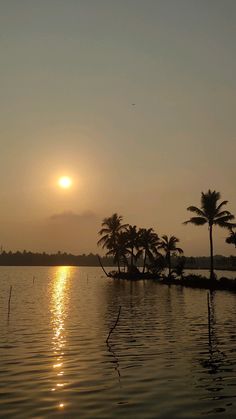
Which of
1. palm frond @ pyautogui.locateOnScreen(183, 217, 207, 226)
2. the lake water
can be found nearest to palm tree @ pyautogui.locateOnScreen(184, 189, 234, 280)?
palm frond @ pyautogui.locateOnScreen(183, 217, 207, 226)

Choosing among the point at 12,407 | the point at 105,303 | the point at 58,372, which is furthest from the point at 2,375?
the point at 105,303

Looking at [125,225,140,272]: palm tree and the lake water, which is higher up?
[125,225,140,272]: palm tree

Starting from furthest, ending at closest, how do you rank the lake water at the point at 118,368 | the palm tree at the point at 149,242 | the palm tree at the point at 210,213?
1. the palm tree at the point at 149,242
2. the palm tree at the point at 210,213
3. the lake water at the point at 118,368

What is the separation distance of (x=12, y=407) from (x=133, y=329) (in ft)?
53.0

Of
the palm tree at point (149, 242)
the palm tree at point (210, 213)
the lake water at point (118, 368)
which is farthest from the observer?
the palm tree at point (149, 242)

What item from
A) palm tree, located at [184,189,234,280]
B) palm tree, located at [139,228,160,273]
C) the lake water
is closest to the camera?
the lake water

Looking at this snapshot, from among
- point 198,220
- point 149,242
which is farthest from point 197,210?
point 149,242

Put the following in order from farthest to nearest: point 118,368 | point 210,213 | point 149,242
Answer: point 149,242 → point 210,213 → point 118,368

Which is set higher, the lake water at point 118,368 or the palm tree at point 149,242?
the palm tree at point 149,242

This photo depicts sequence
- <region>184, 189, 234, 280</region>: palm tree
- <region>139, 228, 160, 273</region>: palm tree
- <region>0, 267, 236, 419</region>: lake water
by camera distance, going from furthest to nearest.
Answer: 1. <region>139, 228, 160, 273</region>: palm tree
2. <region>184, 189, 234, 280</region>: palm tree
3. <region>0, 267, 236, 419</region>: lake water

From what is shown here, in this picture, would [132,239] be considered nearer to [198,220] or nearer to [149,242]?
[149,242]

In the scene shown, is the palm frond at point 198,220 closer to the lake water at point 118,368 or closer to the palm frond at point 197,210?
the palm frond at point 197,210

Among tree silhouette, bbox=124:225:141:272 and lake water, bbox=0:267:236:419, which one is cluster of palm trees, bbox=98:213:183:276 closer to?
tree silhouette, bbox=124:225:141:272

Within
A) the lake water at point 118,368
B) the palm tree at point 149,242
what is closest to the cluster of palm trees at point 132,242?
the palm tree at point 149,242
